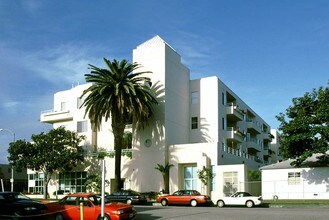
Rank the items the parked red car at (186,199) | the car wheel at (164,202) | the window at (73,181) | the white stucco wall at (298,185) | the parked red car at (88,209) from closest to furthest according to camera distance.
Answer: the parked red car at (88,209), the parked red car at (186,199), the car wheel at (164,202), the white stucco wall at (298,185), the window at (73,181)

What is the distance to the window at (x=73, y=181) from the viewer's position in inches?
1997

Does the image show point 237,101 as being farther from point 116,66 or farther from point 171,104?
point 116,66

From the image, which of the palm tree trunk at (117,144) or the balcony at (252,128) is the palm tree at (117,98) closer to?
the palm tree trunk at (117,144)

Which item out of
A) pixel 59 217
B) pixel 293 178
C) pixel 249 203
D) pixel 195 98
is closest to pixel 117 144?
pixel 195 98

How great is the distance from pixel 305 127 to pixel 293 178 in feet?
20.8

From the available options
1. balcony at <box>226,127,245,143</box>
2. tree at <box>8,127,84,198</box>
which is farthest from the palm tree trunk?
balcony at <box>226,127,245,143</box>

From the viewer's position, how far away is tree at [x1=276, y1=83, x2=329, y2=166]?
3759 centimetres

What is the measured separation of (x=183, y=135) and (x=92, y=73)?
44.4ft

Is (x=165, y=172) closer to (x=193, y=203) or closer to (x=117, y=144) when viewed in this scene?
(x=117, y=144)

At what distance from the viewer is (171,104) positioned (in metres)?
48.2

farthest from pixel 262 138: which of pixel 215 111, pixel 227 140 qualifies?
pixel 215 111

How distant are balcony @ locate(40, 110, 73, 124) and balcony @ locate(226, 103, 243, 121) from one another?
20.5m

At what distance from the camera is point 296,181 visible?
136 feet

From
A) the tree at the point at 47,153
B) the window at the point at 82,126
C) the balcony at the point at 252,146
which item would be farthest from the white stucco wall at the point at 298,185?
the window at the point at 82,126
